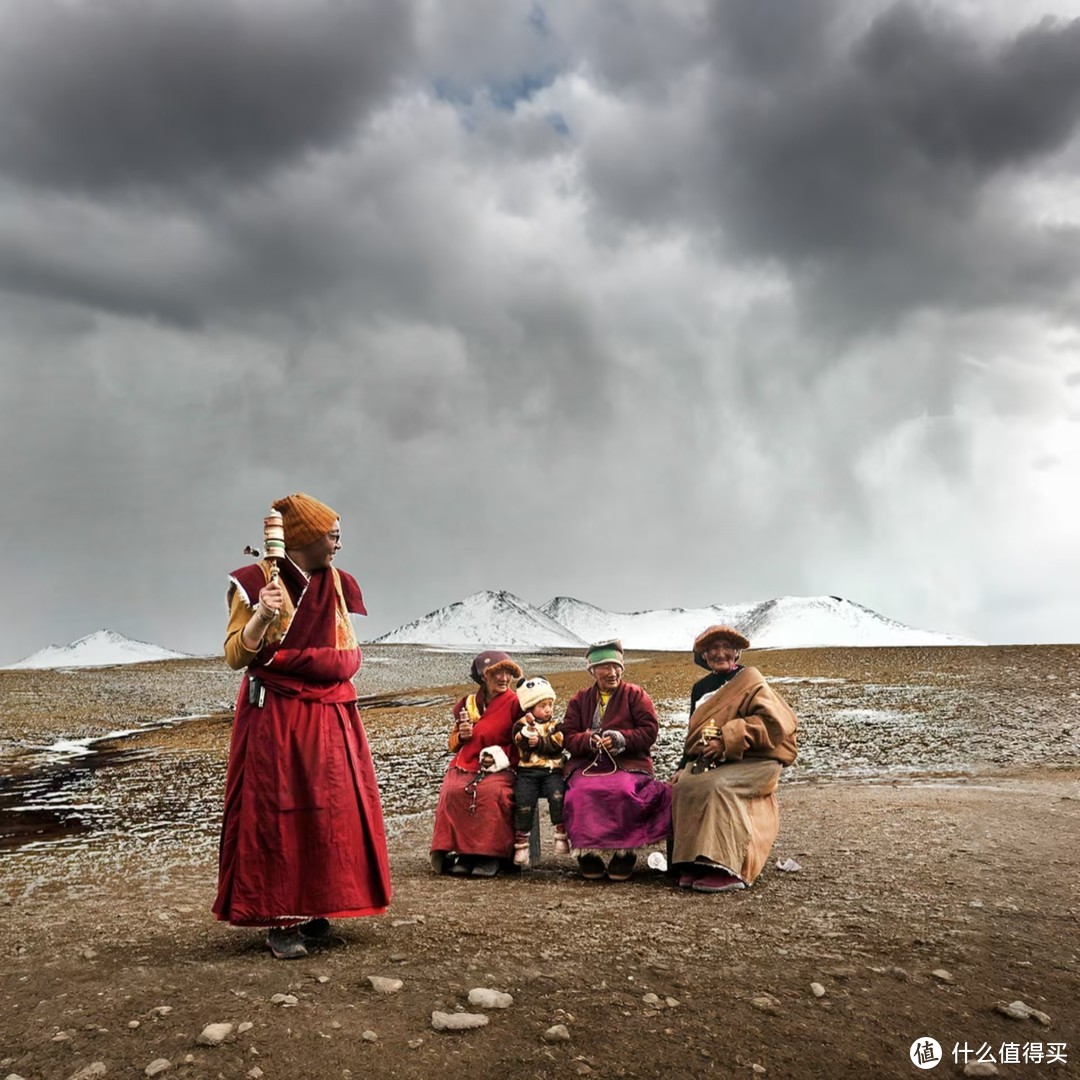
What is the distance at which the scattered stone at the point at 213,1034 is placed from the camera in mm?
3658

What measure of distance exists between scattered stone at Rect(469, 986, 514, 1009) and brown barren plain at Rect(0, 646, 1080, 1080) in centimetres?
6

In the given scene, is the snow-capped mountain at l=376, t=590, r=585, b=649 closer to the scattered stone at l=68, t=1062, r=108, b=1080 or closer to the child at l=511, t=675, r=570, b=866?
the child at l=511, t=675, r=570, b=866

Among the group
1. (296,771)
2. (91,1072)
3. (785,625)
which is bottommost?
(91,1072)

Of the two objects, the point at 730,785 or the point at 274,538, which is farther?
the point at 730,785

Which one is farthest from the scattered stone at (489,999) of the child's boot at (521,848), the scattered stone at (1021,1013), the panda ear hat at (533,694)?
the panda ear hat at (533,694)

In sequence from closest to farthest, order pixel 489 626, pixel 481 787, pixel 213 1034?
pixel 213 1034 < pixel 481 787 < pixel 489 626

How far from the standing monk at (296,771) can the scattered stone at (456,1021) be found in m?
1.18

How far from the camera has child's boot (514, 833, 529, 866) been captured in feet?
24.8

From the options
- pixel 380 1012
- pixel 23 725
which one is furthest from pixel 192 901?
pixel 23 725

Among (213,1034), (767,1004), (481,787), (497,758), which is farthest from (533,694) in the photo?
(213,1034)

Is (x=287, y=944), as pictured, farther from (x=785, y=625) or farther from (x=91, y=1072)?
(x=785, y=625)

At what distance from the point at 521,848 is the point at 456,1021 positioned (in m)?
3.78

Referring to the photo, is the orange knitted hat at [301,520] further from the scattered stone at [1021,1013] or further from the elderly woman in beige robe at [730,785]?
the scattered stone at [1021,1013]

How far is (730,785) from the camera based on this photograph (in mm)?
6938
